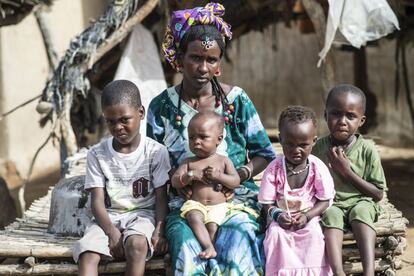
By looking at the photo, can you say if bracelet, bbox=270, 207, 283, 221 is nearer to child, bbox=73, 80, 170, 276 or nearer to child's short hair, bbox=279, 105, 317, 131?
child's short hair, bbox=279, 105, 317, 131

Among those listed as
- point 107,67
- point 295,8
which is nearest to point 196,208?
point 107,67

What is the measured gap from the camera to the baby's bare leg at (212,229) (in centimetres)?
372

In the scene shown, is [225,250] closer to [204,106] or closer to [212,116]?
[212,116]

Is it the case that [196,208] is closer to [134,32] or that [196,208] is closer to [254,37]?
[134,32]

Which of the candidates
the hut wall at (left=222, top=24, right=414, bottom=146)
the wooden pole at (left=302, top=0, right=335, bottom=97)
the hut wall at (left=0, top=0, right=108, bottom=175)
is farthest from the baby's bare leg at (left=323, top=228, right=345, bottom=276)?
the hut wall at (left=222, top=24, right=414, bottom=146)

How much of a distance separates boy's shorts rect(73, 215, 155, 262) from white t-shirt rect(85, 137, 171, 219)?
0.42ft

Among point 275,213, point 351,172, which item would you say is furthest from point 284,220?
point 351,172

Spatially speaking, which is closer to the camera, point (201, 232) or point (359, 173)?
point (201, 232)

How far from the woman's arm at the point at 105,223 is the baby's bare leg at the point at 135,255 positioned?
7cm

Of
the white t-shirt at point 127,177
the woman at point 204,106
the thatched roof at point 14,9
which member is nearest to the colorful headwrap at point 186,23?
the woman at point 204,106

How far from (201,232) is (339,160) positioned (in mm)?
828

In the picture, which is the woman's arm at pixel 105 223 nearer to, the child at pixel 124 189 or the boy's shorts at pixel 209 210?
the child at pixel 124 189

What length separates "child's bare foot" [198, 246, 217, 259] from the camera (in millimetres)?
3582

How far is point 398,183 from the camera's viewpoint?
27.1 feet
